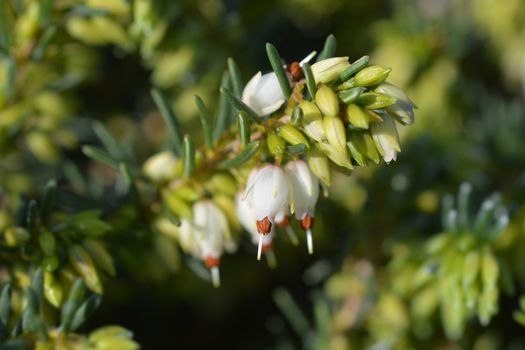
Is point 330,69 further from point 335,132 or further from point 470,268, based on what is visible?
point 470,268

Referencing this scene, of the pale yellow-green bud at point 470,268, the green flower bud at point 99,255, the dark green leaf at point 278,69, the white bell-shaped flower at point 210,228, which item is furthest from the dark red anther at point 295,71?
the pale yellow-green bud at point 470,268

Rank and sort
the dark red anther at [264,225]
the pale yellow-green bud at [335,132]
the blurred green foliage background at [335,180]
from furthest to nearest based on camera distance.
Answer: the blurred green foliage background at [335,180]
the dark red anther at [264,225]
the pale yellow-green bud at [335,132]

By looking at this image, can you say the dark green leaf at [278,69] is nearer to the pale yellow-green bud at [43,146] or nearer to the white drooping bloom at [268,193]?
the white drooping bloom at [268,193]

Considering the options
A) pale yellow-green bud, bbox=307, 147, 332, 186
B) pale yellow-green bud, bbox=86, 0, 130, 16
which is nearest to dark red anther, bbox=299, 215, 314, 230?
pale yellow-green bud, bbox=307, 147, 332, 186

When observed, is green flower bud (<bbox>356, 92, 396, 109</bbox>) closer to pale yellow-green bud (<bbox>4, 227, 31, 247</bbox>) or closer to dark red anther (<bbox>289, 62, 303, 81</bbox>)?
dark red anther (<bbox>289, 62, 303, 81</bbox>)

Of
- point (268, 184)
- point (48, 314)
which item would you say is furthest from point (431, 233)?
point (48, 314)

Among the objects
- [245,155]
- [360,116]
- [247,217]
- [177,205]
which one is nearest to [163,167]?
[177,205]

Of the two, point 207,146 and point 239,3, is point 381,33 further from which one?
point 207,146

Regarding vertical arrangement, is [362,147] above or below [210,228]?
above
